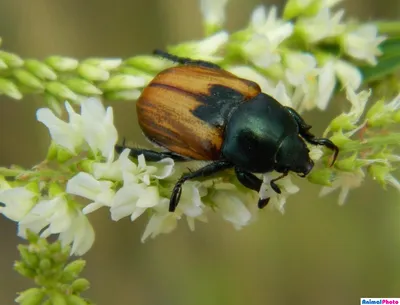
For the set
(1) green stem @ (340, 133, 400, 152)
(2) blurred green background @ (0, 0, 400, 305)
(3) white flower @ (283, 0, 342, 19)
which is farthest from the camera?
(2) blurred green background @ (0, 0, 400, 305)

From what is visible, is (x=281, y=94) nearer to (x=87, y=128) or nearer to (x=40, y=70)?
(x=87, y=128)

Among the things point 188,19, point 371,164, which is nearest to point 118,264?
point 188,19

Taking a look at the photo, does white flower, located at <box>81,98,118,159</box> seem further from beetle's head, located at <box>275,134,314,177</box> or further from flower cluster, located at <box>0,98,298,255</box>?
beetle's head, located at <box>275,134,314,177</box>

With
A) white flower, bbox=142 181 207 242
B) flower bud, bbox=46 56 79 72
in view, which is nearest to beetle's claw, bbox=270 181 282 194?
white flower, bbox=142 181 207 242

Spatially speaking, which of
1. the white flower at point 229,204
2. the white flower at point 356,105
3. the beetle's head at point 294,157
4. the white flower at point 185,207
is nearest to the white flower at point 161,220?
the white flower at point 185,207

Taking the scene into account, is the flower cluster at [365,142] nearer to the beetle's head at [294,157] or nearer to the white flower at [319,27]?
the beetle's head at [294,157]

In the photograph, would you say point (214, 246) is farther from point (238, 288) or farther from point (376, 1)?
point (376, 1)

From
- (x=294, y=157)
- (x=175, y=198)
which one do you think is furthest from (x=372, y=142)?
(x=175, y=198)
